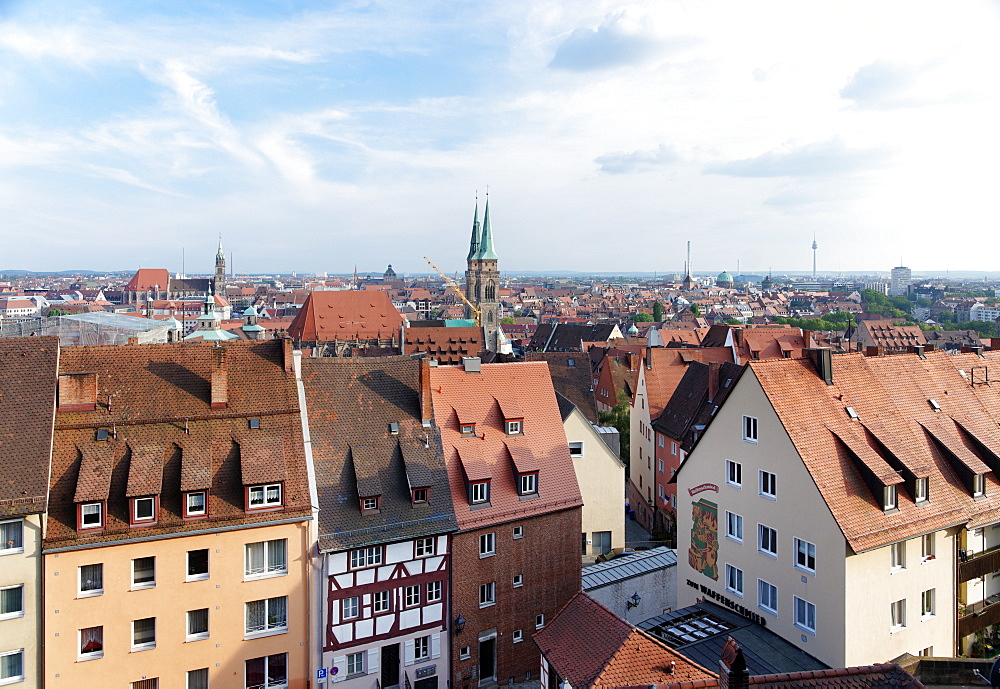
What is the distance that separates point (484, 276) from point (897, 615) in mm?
132381

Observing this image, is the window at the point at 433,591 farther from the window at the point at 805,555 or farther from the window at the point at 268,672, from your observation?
the window at the point at 805,555

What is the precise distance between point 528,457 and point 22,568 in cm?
1761

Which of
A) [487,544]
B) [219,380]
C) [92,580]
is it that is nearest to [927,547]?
[487,544]

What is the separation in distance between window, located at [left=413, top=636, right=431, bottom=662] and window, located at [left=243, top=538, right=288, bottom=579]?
551cm

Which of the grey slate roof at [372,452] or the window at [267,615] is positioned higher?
the grey slate roof at [372,452]

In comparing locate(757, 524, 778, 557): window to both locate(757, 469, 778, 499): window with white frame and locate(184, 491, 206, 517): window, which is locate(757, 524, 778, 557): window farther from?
locate(184, 491, 206, 517): window

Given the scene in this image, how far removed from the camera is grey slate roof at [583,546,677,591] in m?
31.8

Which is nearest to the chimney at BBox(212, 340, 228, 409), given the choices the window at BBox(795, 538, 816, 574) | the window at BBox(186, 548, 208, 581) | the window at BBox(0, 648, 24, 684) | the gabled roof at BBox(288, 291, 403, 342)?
the window at BBox(186, 548, 208, 581)

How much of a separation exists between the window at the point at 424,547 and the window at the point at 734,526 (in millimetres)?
10787

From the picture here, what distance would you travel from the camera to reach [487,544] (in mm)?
28141

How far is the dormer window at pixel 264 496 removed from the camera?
24.3 meters

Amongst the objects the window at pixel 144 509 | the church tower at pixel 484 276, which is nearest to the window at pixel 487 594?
the window at pixel 144 509

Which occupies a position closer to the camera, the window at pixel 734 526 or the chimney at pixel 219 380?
the chimney at pixel 219 380

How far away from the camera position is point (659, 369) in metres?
50.8
